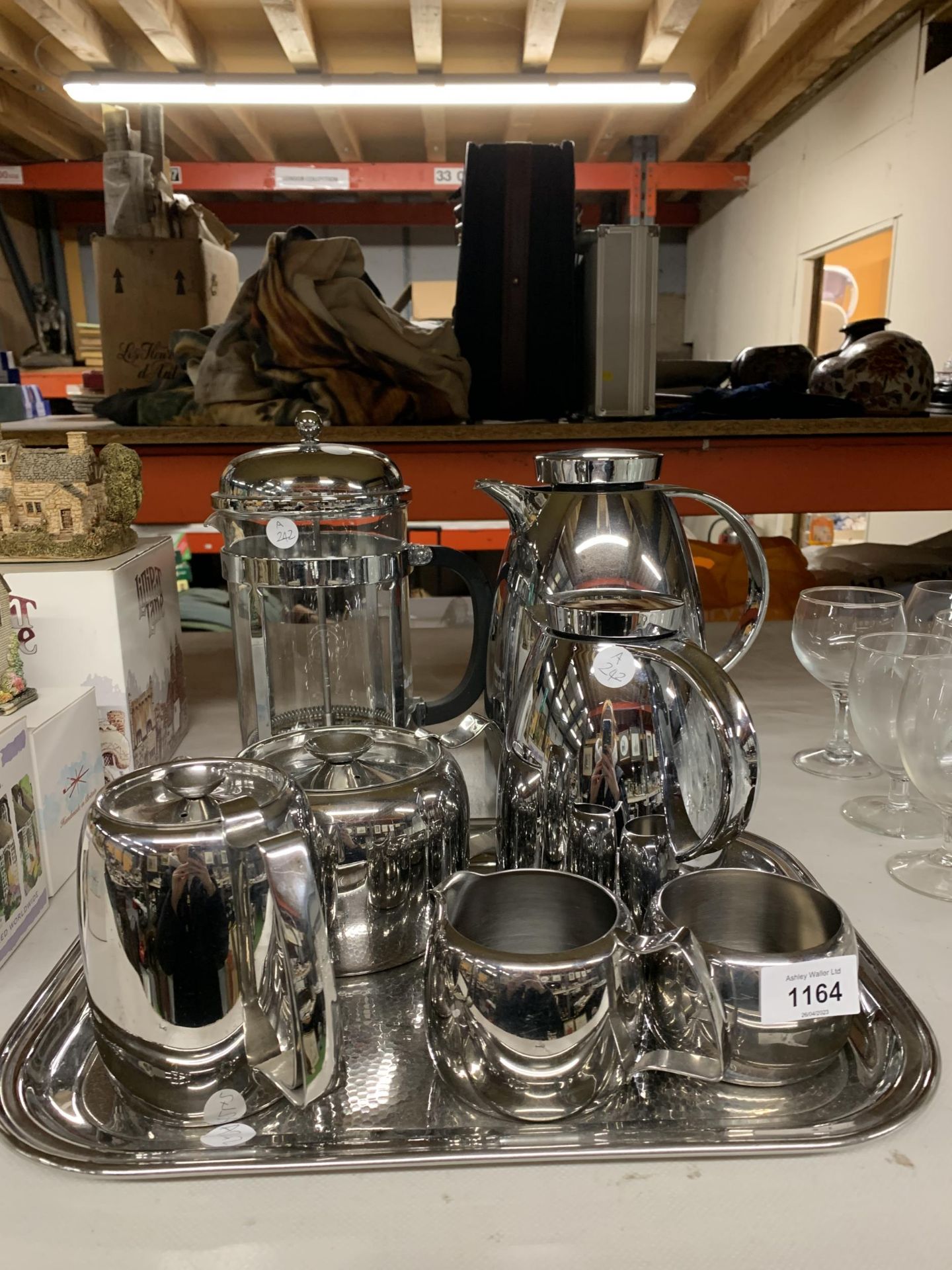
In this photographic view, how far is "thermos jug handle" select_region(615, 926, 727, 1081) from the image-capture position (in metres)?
0.41

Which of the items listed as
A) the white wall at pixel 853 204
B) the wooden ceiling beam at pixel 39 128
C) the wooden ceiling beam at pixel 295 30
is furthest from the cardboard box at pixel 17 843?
the wooden ceiling beam at pixel 39 128

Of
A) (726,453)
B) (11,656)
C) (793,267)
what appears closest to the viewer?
(11,656)

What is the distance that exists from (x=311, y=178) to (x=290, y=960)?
4903 mm

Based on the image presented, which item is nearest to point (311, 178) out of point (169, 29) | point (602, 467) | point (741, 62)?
point (169, 29)

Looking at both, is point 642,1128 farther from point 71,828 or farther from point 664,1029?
point 71,828

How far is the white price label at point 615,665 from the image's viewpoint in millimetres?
492

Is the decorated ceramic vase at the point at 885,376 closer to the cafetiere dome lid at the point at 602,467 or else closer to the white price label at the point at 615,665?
the cafetiere dome lid at the point at 602,467

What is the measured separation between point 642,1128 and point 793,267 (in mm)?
4452

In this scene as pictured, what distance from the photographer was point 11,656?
0.63 m

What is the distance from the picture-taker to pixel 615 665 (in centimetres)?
49

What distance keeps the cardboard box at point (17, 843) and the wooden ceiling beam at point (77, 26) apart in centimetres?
306

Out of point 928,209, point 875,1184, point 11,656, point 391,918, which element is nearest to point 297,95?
point 928,209

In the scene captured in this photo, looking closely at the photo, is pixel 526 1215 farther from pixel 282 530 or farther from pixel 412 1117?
pixel 282 530

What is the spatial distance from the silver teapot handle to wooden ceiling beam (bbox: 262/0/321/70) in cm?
308
